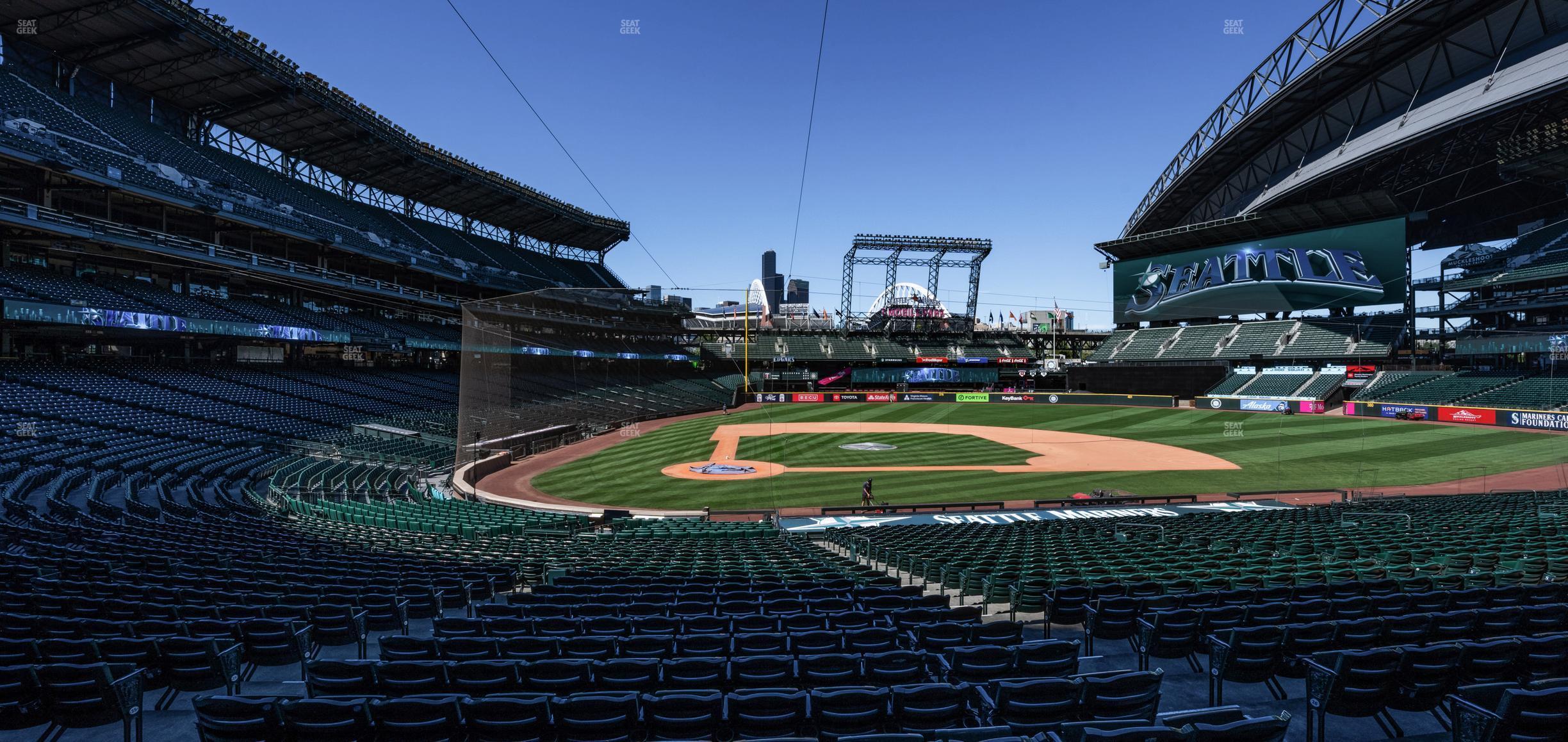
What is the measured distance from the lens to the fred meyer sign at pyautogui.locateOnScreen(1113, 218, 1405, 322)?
59812 millimetres

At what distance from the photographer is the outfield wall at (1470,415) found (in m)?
39.4

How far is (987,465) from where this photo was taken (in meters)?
35.7

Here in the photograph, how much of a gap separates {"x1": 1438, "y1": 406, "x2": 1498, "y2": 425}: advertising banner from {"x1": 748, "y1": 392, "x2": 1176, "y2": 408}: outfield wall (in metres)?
24.3

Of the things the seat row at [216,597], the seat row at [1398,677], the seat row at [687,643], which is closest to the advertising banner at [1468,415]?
the seat row at [1398,677]

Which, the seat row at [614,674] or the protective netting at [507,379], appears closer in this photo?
the seat row at [614,674]

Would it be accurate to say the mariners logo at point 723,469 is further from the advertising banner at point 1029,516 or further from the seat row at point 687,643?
the seat row at point 687,643

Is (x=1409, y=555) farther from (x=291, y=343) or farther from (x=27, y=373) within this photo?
(x=291, y=343)

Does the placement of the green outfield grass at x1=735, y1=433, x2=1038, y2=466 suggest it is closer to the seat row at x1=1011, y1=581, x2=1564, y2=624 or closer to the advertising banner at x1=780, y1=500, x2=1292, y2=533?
the advertising banner at x1=780, y1=500, x2=1292, y2=533

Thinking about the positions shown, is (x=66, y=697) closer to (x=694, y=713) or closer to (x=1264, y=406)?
(x=694, y=713)

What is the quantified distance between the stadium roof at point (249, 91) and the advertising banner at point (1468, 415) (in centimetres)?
8062

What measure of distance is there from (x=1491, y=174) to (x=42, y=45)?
106 m

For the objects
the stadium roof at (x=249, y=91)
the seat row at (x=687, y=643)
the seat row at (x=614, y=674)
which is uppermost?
the stadium roof at (x=249, y=91)

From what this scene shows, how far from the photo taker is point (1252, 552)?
1255 centimetres

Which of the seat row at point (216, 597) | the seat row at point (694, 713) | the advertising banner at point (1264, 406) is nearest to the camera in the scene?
the seat row at point (694, 713)
